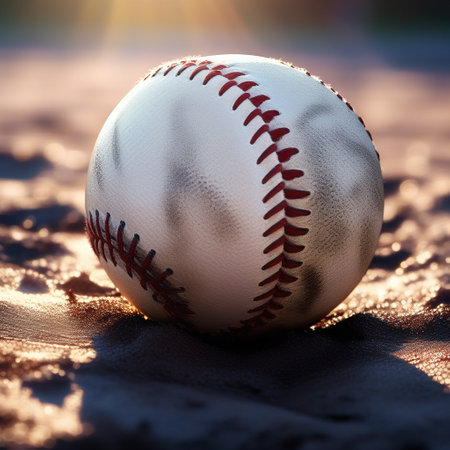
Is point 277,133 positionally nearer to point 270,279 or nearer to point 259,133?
point 259,133

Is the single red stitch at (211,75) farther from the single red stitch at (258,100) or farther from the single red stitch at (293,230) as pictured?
the single red stitch at (293,230)

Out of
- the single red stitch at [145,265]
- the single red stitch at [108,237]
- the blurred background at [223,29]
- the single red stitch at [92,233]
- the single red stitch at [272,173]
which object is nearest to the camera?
the single red stitch at [272,173]

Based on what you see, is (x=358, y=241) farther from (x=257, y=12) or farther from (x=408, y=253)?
(x=257, y=12)

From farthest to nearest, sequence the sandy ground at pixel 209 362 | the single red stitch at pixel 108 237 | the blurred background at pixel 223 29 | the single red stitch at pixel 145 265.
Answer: the blurred background at pixel 223 29 < the single red stitch at pixel 108 237 < the single red stitch at pixel 145 265 < the sandy ground at pixel 209 362

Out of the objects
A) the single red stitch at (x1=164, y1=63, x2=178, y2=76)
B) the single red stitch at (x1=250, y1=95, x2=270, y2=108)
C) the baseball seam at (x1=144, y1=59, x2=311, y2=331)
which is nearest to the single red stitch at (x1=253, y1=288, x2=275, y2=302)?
the baseball seam at (x1=144, y1=59, x2=311, y2=331)

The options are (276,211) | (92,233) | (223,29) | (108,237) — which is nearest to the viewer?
(276,211)

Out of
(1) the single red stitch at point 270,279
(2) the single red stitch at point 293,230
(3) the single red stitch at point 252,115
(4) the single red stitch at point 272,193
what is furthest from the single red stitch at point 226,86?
(1) the single red stitch at point 270,279

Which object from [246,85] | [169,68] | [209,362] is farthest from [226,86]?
[209,362]
